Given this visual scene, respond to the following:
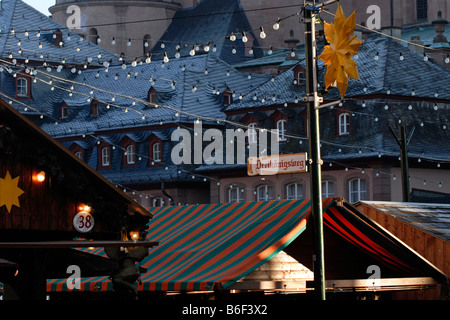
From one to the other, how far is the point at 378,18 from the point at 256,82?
18.7 metres

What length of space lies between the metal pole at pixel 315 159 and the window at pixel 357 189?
36250 millimetres

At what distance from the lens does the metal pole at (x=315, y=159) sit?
20547mm

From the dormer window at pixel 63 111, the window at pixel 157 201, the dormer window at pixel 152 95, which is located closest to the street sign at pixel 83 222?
the window at pixel 157 201

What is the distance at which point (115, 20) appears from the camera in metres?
89.1

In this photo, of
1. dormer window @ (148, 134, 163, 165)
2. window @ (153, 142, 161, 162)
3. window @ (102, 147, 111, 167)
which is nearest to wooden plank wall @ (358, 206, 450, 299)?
dormer window @ (148, 134, 163, 165)

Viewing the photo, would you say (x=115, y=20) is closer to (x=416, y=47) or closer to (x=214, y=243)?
(x=416, y=47)

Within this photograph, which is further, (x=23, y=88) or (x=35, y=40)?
(x=35, y=40)

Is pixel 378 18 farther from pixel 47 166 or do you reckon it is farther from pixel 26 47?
pixel 47 166

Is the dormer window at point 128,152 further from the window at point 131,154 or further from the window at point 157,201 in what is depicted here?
the window at point 157,201

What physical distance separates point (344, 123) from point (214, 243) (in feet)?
116

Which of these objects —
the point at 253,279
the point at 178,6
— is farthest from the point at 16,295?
the point at 178,6

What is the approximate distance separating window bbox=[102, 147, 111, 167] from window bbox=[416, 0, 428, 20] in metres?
27.1

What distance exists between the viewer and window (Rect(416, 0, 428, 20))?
→ 3354 inches

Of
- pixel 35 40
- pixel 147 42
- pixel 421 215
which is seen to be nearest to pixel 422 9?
pixel 147 42
